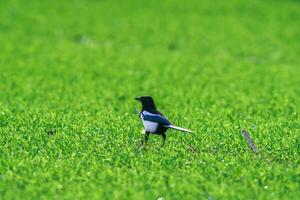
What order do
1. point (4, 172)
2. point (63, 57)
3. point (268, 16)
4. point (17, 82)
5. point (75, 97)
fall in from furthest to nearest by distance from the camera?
point (268, 16)
point (63, 57)
point (17, 82)
point (75, 97)
point (4, 172)

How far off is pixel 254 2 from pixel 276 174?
2710 cm

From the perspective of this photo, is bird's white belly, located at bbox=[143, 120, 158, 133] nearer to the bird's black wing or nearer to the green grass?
the bird's black wing

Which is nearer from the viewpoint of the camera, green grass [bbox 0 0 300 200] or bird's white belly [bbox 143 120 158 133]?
green grass [bbox 0 0 300 200]

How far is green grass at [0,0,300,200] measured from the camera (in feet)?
28.9

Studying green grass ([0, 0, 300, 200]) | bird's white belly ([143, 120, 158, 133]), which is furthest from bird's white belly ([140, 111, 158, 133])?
green grass ([0, 0, 300, 200])

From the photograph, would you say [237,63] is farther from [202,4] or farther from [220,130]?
[202,4]

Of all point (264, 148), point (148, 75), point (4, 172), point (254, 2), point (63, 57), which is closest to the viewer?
point (4, 172)

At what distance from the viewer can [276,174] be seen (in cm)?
902

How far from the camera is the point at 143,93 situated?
54.2 ft

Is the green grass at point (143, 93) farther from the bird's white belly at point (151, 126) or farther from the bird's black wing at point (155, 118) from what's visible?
the bird's black wing at point (155, 118)

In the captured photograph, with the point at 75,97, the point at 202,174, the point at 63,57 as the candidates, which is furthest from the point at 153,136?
the point at 63,57

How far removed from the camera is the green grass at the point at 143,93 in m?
8.80

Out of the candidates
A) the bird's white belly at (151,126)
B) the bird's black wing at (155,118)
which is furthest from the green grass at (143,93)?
the bird's black wing at (155,118)

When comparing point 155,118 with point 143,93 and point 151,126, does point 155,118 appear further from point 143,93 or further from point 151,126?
point 143,93
